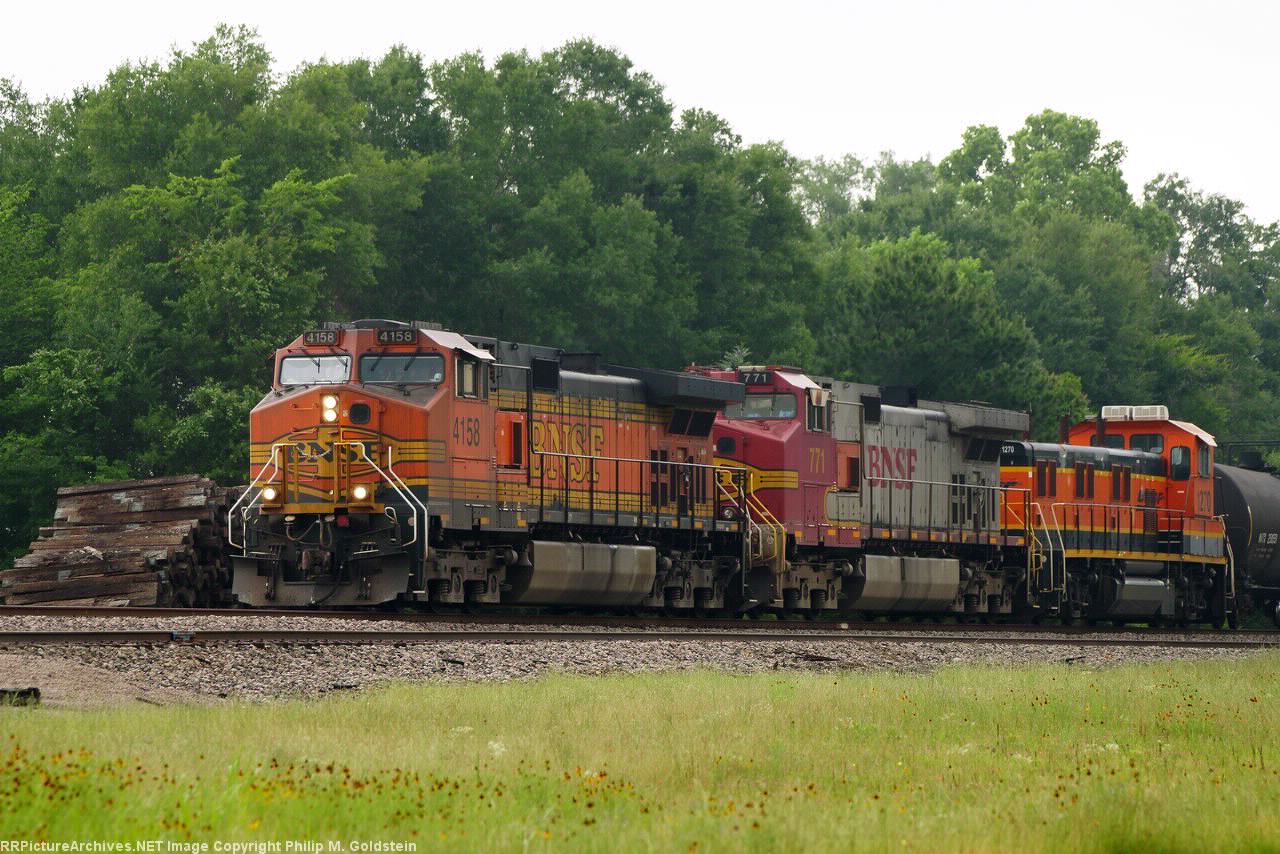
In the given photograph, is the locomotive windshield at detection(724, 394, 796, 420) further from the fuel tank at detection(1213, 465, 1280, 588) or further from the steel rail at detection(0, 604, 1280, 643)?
the fuel tank at detection(1213, 465, 1280, 588)

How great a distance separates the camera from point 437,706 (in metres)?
14.8

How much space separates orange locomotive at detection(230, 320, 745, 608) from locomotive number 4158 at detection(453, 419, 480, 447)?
21 mm

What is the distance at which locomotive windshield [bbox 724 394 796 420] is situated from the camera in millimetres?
30172

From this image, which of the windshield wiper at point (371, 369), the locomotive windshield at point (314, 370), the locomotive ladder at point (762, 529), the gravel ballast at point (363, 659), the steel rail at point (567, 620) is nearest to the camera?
the gravel ballast at point (363, 659)

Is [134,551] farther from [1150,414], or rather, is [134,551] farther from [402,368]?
[1150,414]

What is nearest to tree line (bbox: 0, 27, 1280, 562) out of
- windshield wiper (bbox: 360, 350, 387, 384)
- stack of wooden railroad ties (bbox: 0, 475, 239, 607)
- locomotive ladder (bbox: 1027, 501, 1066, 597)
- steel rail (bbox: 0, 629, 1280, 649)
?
stack of wooden railroad ties (bbox: 0, 475, 239, 607)

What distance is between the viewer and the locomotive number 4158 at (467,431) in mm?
24016

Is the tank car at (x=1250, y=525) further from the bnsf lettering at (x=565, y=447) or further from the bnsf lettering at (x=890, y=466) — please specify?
the bnsf lettering at (x=565, y=447)

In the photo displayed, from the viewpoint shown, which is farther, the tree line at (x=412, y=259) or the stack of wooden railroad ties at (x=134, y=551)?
the tree line at (x=412, y=259)

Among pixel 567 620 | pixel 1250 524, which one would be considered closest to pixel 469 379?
pixel 567 620

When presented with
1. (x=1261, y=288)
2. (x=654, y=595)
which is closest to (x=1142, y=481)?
(x=654, y=595)

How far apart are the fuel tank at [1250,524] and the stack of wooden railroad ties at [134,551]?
74.8 ft

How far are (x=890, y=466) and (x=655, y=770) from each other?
21.3m

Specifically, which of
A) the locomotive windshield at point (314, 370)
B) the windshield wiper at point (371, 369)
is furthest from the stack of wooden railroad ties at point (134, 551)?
the windshield wiper at point (371, 369)
